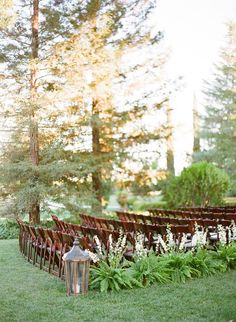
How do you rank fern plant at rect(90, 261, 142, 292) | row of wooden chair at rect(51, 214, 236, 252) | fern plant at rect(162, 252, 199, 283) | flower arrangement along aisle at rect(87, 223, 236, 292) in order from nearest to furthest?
fern plant at rect(90, 261, 142, 292) < flower arrangement along aisle at rect(87, 223, 236, 292) < fern plant at rect(162, 252, 199, 283) < row of wooden chair at rect(51, 214, 236, 252)

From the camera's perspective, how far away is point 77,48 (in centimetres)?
1631

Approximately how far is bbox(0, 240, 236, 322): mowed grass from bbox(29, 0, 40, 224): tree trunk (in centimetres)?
800

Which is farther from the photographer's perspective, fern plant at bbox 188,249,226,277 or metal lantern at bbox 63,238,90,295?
fern plant at bbox 188,249,226,277

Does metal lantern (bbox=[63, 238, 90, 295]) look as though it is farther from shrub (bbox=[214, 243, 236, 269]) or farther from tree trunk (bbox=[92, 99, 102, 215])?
tree trunk (bbox=[92, 99, 102, 215])

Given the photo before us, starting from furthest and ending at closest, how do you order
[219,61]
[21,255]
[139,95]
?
[219,61], [139,95], [21,255]

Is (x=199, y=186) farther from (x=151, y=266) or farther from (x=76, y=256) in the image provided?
(x=76, y=256)

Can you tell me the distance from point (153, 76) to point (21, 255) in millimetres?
11089

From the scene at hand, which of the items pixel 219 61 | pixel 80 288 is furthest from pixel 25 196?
pixel 219 61

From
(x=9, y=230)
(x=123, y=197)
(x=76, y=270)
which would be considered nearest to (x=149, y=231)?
(x=76, y=270)

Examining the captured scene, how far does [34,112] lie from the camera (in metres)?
15.6

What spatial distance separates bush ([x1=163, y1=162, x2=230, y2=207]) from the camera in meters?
21.1

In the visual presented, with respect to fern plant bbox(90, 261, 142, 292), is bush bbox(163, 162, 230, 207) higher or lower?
higher

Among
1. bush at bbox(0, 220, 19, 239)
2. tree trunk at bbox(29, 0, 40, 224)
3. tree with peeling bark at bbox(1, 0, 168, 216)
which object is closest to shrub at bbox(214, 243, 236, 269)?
tree with peeling bark at bbox(1, 0, 168, 216)

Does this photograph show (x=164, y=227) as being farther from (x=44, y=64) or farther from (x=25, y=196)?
(x=44, y=64)
